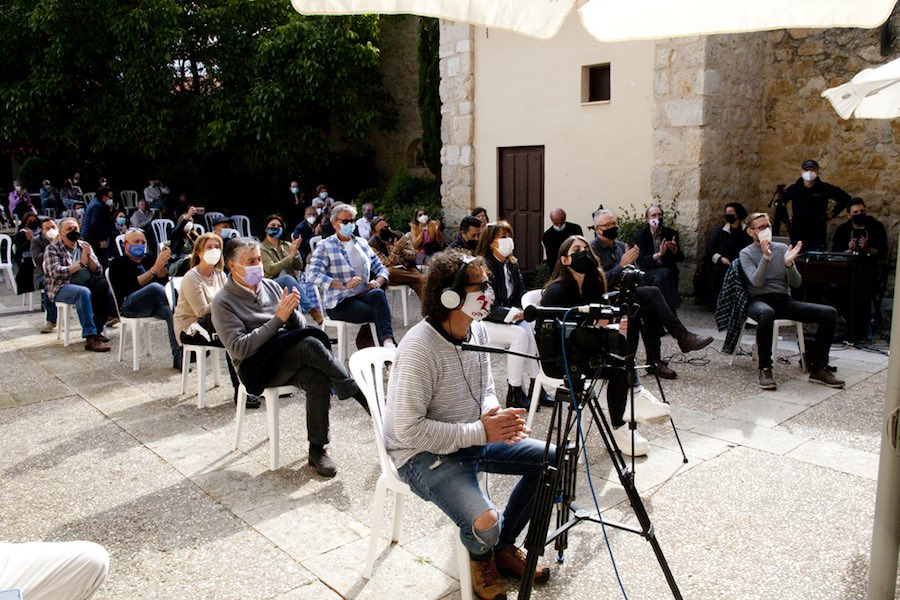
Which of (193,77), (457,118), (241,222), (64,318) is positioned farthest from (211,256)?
(193,77)

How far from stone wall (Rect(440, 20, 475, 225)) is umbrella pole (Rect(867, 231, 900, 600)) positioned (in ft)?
32.7

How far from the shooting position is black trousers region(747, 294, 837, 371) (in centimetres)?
592

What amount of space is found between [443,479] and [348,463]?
1.67 meters

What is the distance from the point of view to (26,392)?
5.92 m

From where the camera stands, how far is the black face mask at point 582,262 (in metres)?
4.74

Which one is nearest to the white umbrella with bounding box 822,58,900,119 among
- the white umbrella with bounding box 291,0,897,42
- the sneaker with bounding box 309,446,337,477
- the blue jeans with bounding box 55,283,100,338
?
the white umbrella with bounding box 291,0,897,42

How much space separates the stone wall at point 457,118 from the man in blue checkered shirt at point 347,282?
595 cm

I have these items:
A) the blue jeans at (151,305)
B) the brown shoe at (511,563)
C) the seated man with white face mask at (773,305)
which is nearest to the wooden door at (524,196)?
the seated man with white face mask at (773,305)

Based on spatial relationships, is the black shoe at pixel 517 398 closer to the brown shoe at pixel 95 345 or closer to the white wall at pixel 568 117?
the brown shoe at pixel 95 345

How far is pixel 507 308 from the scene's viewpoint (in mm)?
5559

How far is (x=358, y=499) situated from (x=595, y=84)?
8125 millimetres

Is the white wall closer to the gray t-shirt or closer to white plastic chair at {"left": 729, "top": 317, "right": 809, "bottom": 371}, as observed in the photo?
the gray t-shirt

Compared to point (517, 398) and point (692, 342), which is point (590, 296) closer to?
point (517, 398)

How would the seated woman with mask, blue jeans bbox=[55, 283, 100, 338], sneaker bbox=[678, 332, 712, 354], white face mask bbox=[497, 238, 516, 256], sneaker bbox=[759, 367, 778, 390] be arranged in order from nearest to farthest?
white face mask bbox=[497, 238, 516, 256]
sneaker bbox=[759, 367, 778, 390]
sneaker bbox=[678, 332, 712, 354]
the seated woman with mask
blue jeans bbox=[55, 283, 100, 338]
